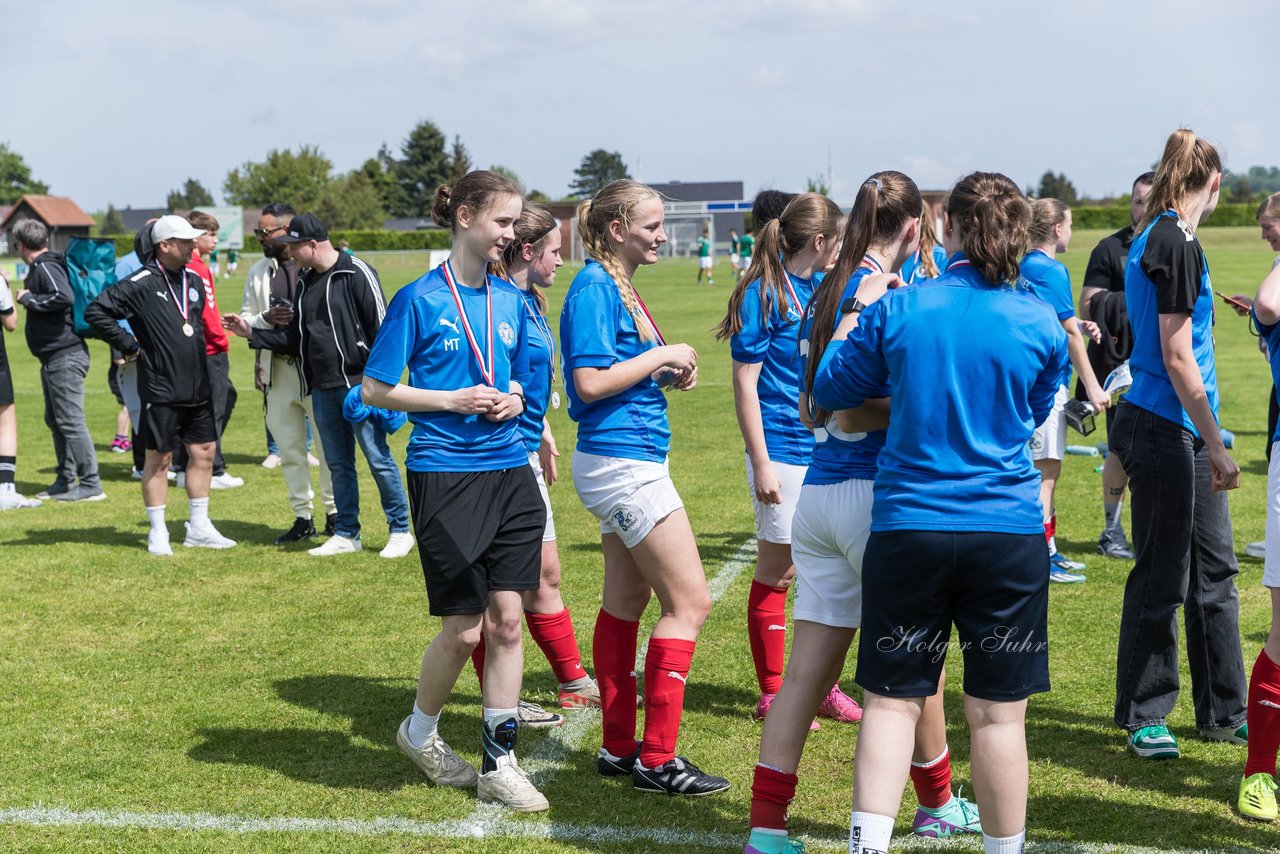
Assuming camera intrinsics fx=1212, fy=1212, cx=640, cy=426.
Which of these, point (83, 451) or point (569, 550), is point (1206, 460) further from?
point (83, 451)

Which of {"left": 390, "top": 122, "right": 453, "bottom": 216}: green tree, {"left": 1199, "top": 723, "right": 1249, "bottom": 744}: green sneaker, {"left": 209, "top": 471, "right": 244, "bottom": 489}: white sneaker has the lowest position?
{"left": 209, "top": 471, "right": 244, "bottom": 489}: white sneaker

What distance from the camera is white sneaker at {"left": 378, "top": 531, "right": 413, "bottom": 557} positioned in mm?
8156

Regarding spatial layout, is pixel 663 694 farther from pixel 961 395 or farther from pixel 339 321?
pixel 339 321

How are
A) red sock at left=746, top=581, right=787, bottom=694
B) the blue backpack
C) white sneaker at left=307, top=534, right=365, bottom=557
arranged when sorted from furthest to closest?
the blue backpack → white sneaker at left=307, top=534, right=365, bottom=557 → red sock at left=746, top=581, right=787, bottom=694

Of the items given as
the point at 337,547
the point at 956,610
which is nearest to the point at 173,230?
the point at 337,547

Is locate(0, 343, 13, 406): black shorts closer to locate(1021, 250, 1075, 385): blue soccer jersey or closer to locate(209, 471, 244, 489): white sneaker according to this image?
locate(209, 471, 244, 489): white sneaker

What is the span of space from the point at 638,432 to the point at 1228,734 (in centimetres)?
263

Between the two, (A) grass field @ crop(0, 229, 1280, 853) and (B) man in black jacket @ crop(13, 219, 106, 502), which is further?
(B) man in black jacket @ crop(13, 219, 106, 502)

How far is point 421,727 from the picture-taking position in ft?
14.4

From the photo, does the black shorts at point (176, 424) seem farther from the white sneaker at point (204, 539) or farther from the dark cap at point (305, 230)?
the dark cap at point (305, 230)

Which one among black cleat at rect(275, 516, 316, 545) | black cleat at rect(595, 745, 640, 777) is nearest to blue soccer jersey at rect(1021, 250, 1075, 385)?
black cleat at rect(595, 745, 640, 777)

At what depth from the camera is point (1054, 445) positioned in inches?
272

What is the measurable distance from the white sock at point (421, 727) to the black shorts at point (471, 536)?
0.45 metres

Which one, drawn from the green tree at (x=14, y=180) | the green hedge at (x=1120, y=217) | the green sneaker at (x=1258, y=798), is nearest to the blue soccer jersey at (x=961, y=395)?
the green sneaker at (x=1258, y=798)
